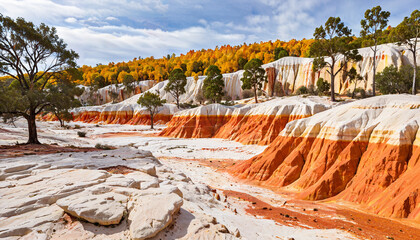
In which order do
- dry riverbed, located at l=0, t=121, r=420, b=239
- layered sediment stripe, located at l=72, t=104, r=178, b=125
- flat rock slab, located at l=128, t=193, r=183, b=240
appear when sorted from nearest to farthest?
flat rock slab, located at l=128, t=193, r=183, b=240, dry riverbed, located at l=0, t=121, r=420, b=239, layered sediment stripe, located at l=72, t=104, r=178, b=125

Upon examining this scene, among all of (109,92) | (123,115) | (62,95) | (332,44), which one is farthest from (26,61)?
(109,92)

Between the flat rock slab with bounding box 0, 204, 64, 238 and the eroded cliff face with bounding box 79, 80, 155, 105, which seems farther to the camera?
the eroded cliff face with bounding box 79, 80, 155, 105

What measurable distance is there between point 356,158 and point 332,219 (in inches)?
228

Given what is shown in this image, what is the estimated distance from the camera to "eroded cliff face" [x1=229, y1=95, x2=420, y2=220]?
11070 millimetres

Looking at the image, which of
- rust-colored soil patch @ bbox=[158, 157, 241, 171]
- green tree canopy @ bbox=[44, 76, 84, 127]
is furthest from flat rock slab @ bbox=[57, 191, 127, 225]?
green tree canopy @ bbox=[44, 76, 84, 127]

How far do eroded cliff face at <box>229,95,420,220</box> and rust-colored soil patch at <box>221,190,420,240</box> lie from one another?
971 mm

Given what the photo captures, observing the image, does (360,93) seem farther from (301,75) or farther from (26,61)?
(26,61)

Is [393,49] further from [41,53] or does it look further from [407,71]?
[41,53]

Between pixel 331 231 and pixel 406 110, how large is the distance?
10.3 metres

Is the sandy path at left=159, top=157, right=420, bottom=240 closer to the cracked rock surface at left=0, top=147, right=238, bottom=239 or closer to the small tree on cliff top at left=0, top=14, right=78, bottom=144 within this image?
the cracked rock surface at left=0, top=147, right=238, bottom=239

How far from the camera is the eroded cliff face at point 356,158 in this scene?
36.3 ft

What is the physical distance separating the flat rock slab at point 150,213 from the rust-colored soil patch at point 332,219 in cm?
552

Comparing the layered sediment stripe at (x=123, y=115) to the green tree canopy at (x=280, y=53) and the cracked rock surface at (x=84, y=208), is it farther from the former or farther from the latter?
the cracked rock surface at (x=84, y=208)

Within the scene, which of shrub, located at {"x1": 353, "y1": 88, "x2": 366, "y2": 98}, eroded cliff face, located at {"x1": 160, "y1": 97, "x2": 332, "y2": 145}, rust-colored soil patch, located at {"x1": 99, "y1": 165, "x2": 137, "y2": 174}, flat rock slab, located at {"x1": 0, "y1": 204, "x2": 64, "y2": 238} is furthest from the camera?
shrub, located at {"x1": 353, "y1": 88, "x2": 366, "y2": 98}
